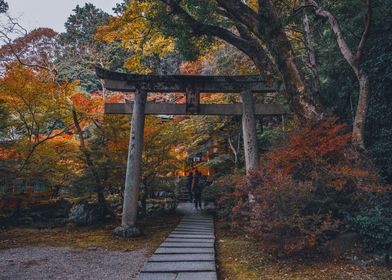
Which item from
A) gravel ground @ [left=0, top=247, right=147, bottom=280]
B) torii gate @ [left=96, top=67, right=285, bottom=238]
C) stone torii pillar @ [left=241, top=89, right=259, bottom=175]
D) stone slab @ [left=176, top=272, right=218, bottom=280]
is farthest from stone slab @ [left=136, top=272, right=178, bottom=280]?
stone torii pillar @ [left=241, top=89, right=259, bottom=175]

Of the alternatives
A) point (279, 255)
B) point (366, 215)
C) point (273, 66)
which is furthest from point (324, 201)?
point (273, 66)

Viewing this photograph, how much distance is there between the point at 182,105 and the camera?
925 cm

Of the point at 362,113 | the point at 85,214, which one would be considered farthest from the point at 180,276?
the point at 85,214

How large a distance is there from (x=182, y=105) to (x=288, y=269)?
596 centimetres

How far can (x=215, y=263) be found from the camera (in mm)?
5508

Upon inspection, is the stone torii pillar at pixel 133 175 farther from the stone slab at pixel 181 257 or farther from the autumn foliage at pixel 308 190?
the autumn foliage at pixel 308 190

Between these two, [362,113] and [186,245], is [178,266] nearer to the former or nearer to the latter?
[186,245]

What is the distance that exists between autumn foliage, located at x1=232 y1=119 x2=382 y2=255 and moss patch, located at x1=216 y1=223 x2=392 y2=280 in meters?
0.30

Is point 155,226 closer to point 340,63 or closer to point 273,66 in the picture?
point 273,66

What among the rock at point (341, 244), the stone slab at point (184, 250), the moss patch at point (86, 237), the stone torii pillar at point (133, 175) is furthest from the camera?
the stone torii pillar at point (133, 175)

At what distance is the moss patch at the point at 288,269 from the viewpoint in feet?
14.8

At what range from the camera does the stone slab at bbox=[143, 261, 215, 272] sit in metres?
4.98

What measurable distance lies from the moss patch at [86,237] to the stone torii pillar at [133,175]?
1.20 ft

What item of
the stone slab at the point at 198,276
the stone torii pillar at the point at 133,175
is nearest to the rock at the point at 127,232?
the stone torii pillar at the point at 133,175
